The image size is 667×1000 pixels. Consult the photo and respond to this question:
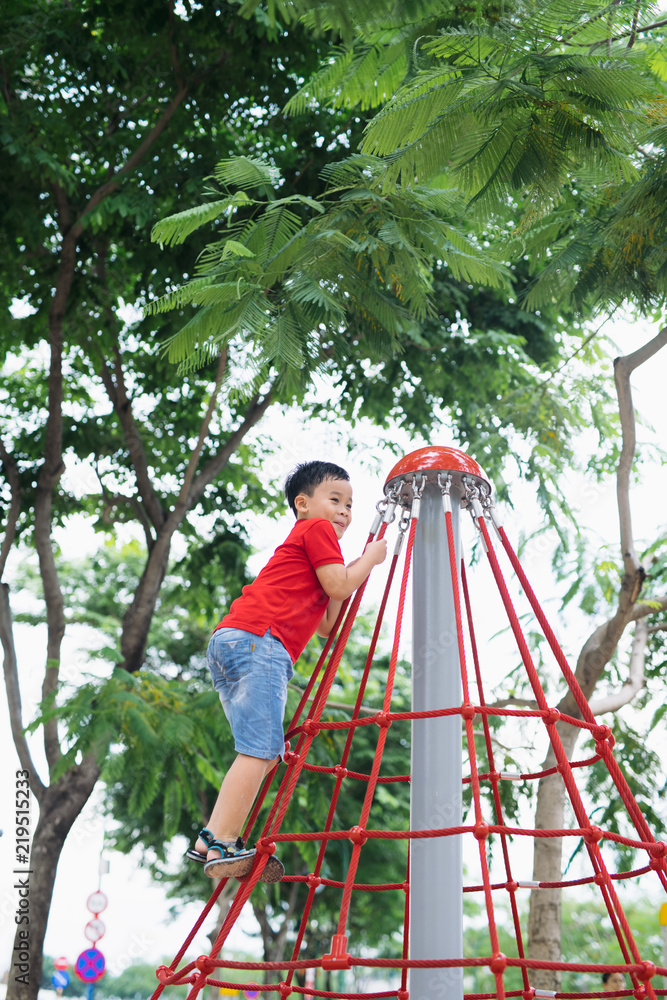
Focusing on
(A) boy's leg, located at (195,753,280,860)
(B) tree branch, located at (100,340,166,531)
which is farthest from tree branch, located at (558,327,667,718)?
(B) tree branch, located at (100,340,166,531)

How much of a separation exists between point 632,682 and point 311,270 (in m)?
4.05

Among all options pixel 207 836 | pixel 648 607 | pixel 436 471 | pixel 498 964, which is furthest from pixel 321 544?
pixel 648 607

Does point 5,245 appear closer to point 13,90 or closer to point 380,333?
point 13,90

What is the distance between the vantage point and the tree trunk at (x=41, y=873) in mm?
5699

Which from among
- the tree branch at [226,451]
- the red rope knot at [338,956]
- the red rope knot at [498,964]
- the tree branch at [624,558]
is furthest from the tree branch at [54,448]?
the red rope knot at [498,964]

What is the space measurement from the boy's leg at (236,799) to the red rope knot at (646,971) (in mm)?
975

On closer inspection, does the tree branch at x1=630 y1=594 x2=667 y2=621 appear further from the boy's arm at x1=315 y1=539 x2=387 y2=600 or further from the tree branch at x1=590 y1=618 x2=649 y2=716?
the boy's arm at x1=315 y1=539 x2=387 y2=600

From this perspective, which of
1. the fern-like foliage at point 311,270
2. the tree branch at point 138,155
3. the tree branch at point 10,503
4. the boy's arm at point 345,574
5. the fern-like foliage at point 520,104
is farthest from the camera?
the tree branch at point 10,503

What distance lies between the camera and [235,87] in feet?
21.1

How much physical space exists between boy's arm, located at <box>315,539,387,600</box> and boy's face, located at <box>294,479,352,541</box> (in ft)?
0.85

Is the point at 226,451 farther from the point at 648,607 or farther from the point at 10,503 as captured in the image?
the point at 648,607

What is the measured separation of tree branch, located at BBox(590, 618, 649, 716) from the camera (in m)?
5.68

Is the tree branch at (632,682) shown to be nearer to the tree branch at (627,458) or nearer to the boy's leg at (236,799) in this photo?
the tree branch at (627,458)

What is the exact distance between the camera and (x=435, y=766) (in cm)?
220
